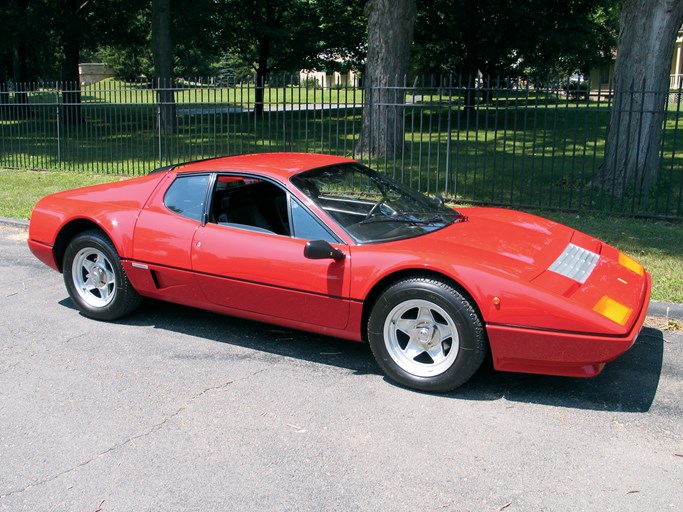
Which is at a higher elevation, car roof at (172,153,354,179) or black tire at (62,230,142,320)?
car roof at (172,153,354,179)

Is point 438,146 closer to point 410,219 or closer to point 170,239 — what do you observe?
point 410,219

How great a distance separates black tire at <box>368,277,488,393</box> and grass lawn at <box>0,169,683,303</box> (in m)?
2.67

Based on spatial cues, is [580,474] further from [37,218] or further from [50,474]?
[37,218]

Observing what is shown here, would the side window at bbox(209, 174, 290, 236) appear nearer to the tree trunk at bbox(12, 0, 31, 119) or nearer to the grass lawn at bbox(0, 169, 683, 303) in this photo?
the grass lawn at bbox(0, 169, 683, 303)

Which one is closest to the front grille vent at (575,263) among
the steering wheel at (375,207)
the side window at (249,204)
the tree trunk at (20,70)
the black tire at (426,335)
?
the black tire at (426,335)

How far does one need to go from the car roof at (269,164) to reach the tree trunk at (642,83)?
5557 millimetres

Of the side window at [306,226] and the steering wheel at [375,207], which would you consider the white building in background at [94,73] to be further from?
the side window at [306,226]

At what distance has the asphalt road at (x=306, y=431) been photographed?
3.27 metres

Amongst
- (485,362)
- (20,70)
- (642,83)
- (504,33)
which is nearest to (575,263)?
(485,362)

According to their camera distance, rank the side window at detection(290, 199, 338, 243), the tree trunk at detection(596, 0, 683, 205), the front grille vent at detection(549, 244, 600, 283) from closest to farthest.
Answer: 1. the front grille vent at detection(549, 244, 600, 283)
2. the side window at detection(290, 199, 338, 243)
3. the tree trunk at detection(596, 0, 683, 205)

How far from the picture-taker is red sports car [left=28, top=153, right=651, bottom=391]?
403cm

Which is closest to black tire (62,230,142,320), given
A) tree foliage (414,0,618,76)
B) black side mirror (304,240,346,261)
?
black side mirror (304,240,346,261)

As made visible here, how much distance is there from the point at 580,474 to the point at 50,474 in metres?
2.62

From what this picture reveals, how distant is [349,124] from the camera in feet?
78.0
